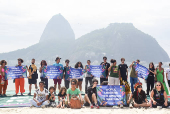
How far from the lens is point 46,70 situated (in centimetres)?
1092

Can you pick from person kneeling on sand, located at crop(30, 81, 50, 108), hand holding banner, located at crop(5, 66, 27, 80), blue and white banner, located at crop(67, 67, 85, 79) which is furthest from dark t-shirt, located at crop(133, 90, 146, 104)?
hand holding banner, located at crop(5, 66, 27, 80)

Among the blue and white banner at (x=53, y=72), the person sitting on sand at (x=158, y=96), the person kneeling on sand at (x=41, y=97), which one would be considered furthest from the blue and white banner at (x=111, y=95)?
the blue and white banner at (x=53, y=72)

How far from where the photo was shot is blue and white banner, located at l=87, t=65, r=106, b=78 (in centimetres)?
1086

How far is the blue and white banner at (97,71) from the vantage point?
1086 centimetres

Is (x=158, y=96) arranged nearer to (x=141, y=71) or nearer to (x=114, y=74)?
(x=114, y=74)

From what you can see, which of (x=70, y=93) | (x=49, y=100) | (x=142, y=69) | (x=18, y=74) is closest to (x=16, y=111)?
(x=49, y=100)

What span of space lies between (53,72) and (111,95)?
400 centimetres

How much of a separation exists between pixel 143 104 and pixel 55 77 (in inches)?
194

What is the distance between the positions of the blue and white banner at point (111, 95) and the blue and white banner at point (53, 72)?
Answer: 133 inches

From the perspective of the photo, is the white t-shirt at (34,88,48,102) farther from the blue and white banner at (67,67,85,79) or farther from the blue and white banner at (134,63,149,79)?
the blue and white banner at (134,63,149,79)

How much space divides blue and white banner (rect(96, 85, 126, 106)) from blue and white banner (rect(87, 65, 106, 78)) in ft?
9.51

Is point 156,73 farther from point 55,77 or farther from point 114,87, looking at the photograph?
point 55,77

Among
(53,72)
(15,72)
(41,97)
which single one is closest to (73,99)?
(41,97)

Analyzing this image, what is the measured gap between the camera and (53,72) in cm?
1086
